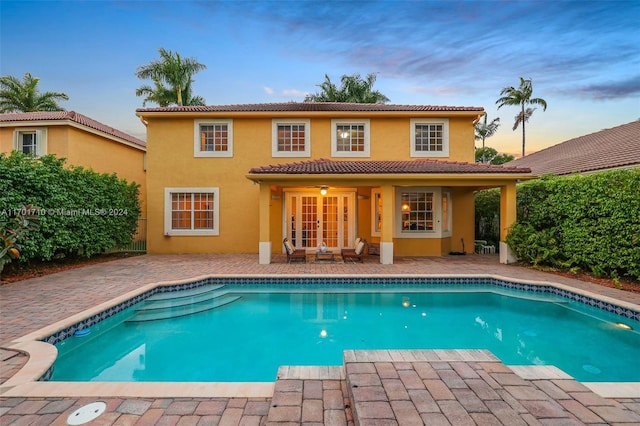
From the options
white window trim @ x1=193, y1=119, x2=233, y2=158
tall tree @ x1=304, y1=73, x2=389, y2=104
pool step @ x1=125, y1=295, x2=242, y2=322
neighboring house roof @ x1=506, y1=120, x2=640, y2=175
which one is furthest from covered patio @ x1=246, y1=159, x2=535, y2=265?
tall tree @ x1=304, y1=73, x2=389, y2=104

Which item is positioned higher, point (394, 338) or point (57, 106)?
point (57, 106)

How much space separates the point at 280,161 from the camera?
14.5 meters

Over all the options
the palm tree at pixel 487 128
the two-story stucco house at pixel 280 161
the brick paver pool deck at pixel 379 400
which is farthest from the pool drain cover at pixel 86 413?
the palm tree at pixel 487 128

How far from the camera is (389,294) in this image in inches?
338

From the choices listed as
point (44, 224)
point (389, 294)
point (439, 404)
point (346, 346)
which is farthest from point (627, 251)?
point (44, 224)

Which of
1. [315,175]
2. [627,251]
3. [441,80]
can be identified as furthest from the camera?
[441,80]

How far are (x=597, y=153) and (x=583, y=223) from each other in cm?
757

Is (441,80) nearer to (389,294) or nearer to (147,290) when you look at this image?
(389,294)

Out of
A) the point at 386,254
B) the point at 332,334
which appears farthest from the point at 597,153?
the point at 332,334

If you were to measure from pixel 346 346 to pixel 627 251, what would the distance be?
8380 mm

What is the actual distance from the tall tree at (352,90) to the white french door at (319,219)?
582 inches

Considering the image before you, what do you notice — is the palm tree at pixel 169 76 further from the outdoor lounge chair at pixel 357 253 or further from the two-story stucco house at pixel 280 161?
the outdoor lounge chair at pixel 357 253

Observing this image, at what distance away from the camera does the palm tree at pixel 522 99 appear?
3203 cm

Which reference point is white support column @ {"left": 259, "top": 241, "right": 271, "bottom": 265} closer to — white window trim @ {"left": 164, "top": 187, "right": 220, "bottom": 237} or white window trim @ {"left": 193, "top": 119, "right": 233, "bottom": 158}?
white window trim @ {"left": 164, "top": 187, "right": 220, "bottom": 237}
